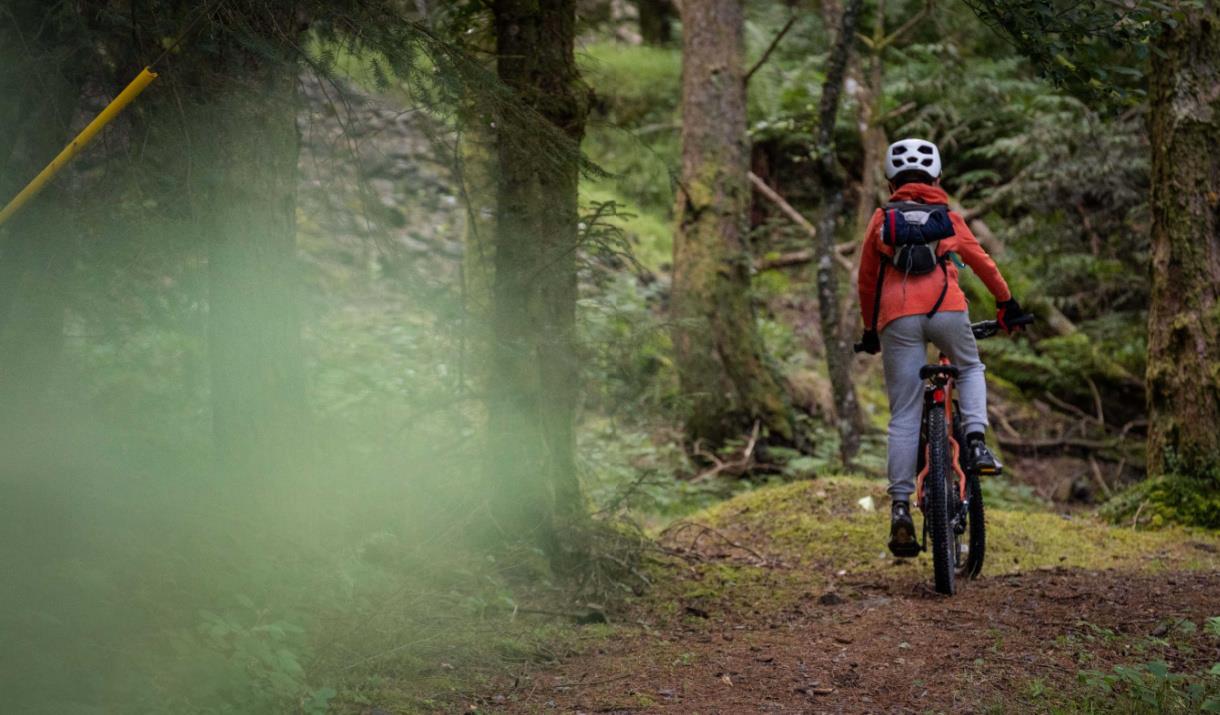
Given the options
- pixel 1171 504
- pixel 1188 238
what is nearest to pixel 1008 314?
pixel 1188 238

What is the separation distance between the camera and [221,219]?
4.44 m

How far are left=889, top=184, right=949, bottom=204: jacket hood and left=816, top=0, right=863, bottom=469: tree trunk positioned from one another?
3459 millimetres

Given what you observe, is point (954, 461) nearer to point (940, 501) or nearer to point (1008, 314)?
point (940, 501)

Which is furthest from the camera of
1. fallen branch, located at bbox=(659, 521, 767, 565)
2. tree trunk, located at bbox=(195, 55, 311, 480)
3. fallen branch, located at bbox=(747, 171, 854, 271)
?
fallen branch, located at bbox=(747, 171, 854, 271)

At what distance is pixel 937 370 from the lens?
18.1ft

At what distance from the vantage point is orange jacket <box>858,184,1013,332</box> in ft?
18.0

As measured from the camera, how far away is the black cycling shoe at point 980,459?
17.6ft

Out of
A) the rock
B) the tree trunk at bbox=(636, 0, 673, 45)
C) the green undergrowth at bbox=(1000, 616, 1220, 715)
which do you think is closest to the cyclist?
the rock

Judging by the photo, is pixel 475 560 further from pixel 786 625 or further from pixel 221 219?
pixel 221 219

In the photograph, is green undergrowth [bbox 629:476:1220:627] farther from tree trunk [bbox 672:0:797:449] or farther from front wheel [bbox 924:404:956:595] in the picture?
tree trunk [bbox 672:0:797:449]

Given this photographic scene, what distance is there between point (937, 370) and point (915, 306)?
359 mm

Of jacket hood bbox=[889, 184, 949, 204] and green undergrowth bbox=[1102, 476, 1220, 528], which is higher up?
jacket hood bbox=[889, 184, 949, 204]

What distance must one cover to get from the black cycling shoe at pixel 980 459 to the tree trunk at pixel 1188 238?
289 centimetres

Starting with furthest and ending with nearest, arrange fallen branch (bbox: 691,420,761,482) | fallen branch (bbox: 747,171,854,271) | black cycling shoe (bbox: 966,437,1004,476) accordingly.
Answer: fallen branch (bbox: 747,171,854,271)
fallen branch (bbox: 691,420,761,482)
black cycling shoe (bbox: 966,437,1004,476)
